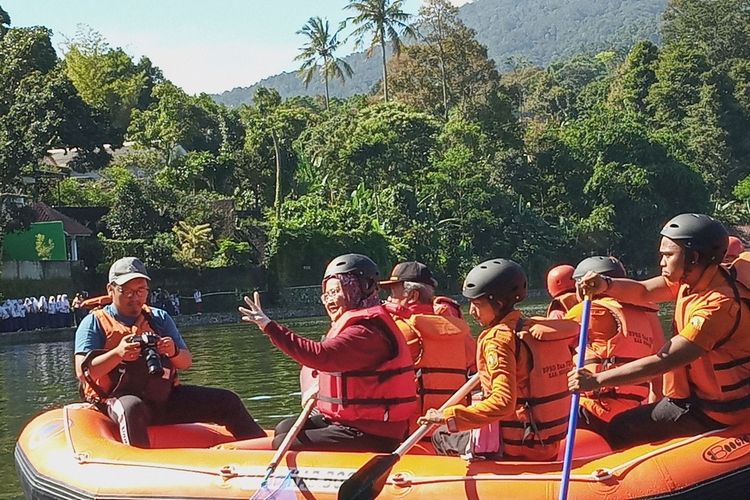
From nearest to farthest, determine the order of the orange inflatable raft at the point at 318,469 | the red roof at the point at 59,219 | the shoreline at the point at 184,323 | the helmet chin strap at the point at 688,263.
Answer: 1. the helmet chin strap at the point at 688,263
2. the orange inflatable raft at the point at 318,469
3. the shoreline at the point at 184,323
4. the red roof at the point at 59,219

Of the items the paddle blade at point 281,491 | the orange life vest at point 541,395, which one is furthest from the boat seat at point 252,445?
the orange life vest at point 541,395

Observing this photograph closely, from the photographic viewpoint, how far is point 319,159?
1737 inches

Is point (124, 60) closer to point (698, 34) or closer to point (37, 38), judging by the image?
point (37, 38)

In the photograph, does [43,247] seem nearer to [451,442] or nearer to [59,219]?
[59,219]

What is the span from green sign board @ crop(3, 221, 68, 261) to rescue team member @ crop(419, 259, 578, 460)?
96.7 feet

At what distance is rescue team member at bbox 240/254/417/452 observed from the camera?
5242mm

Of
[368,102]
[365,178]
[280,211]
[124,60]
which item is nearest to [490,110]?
[368,102]

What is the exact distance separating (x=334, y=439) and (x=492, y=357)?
1.18 m

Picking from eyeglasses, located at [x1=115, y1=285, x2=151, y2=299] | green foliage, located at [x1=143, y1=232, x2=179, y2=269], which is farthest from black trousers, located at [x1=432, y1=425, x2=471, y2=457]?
green foliage, located at [x1=143, y1=232, x2=179, y2=269]

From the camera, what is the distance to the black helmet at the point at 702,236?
474 centimetres

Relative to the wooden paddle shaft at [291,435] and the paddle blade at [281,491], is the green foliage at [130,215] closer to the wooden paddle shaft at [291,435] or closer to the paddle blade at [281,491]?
the wooden paddle shaft at [291,435]

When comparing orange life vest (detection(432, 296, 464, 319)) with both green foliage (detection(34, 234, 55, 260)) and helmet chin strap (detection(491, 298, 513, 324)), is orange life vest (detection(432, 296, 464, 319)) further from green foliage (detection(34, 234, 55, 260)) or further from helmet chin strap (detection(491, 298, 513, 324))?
green foliage (detection(34, 234, 55, 260))

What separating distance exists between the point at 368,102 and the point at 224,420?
50.7 meters

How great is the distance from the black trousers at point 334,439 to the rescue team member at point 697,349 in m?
1.32
